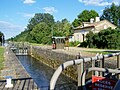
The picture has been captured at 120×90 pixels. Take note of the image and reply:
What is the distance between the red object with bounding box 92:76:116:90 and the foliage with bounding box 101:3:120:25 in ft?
293

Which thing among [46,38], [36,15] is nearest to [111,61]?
[46,38]

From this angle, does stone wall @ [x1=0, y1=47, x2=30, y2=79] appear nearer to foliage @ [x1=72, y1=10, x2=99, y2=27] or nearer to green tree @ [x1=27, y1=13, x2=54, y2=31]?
foliage @ [x1=72, y1=10, x2=99, y2=27]

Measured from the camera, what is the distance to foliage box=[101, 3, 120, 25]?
302 feet

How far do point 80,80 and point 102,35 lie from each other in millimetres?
38894

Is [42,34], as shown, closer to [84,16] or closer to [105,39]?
[84,16]

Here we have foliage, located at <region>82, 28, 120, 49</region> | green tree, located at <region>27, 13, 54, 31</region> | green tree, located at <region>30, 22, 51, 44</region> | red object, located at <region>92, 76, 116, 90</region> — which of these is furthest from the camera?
green tree, located at <region>27, 13, 54, 31</region>

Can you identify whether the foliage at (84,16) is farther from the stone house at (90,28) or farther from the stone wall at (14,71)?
the stone wall at (14,71)

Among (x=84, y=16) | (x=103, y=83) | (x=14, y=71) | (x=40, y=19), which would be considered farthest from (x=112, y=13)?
(x=103, y=83)

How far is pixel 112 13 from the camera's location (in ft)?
309

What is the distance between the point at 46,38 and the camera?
74625 millimetres

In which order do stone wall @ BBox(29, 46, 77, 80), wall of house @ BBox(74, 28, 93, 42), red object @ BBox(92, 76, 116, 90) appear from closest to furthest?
red object @ BBox(92, 76, 116, 90)
stone wall @ BBox(29, 46, 77, 80)
wall of house @ BBox(74, 28, 93, 42)

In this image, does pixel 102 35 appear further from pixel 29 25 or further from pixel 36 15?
pixel 36 15

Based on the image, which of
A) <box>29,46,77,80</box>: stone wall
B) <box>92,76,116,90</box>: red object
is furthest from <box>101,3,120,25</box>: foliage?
<box>92,76,116,90</box>: red object

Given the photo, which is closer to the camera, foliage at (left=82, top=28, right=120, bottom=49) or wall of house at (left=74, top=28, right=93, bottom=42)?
foliage at (left=82, top=28, right=120, bottom=49)
